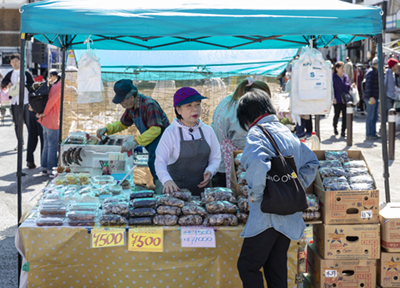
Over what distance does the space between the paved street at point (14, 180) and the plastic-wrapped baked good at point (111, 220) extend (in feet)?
4.59

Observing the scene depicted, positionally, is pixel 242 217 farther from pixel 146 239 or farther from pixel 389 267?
pixel 389 267

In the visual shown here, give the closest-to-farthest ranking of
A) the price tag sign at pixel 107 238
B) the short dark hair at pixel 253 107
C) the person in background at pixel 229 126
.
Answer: the short dark hair at pixel 253 107, the price tag sign at pixel 107 238, the person in background at pixel 229 126

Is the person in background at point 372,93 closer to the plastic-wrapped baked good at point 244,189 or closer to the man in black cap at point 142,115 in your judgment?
the man in black cap at point 142,115

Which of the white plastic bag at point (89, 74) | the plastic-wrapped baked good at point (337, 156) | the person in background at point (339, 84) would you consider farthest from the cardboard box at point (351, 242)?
the person in background at point (339, 84)

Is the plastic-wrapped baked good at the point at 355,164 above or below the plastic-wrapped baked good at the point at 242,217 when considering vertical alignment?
above

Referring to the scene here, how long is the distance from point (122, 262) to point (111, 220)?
341mm

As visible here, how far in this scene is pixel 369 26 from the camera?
3.64 m

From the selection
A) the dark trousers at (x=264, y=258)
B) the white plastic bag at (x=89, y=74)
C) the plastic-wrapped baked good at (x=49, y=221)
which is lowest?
the dark trousers at (x=264, y=258)

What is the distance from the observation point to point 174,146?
3.87 metres

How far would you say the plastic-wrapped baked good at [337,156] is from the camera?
3.57 m

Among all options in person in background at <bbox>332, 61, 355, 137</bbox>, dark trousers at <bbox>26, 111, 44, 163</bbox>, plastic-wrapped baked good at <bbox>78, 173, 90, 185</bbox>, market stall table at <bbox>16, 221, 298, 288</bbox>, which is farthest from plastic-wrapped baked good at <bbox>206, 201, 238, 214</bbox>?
person in background at <bbox>332, 61, 355, 137</bbox>

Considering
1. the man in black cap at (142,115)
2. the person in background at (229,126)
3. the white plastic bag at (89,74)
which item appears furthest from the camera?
the person in background at (229,126)

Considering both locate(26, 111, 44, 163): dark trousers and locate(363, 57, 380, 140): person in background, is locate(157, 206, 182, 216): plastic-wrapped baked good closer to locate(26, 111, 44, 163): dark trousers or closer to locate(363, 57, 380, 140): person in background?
locate(26, 111, 44, 163): dark trousers

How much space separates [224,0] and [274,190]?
2093 mm
